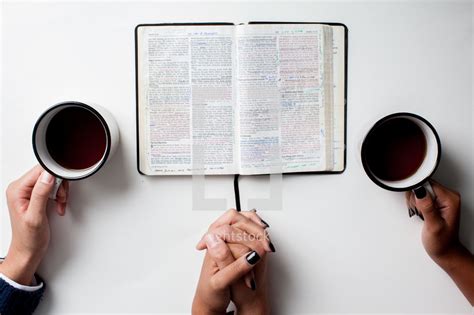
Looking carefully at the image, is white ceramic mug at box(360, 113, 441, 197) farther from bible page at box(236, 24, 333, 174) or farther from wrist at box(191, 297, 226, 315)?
wrist at box(191, 297, 226, 315)

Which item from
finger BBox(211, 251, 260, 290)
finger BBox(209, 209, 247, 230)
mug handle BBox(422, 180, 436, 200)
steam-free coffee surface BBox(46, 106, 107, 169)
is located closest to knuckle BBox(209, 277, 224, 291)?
finger BBox(211, 251, 260, 290)

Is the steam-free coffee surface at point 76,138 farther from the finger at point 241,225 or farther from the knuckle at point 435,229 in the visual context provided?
the knuckle at point 435,229

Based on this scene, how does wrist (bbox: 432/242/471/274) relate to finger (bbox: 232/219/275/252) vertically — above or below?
below

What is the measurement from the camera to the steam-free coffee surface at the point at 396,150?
24.0 inches

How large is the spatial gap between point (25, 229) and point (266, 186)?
1.63 ft

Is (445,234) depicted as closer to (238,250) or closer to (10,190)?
(238,250)

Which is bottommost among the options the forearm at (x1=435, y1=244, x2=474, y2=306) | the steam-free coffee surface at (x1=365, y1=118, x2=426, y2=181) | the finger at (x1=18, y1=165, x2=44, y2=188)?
the forearm at (x1=435, y1=244, x2=474, y2=306)

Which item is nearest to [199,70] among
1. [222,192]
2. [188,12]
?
[188,12]

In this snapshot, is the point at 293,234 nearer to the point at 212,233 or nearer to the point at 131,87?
the point at 212,233

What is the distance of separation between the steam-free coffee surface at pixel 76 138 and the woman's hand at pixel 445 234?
2.05 ft

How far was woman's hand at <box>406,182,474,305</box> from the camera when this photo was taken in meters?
0.61

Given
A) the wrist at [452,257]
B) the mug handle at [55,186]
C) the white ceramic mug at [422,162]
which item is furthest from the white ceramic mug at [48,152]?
the wrist at [452,257]

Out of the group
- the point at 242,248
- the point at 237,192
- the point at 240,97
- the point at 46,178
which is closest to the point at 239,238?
the point at 242,248

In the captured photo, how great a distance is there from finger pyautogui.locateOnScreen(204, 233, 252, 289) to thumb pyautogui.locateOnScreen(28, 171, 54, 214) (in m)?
0.33
